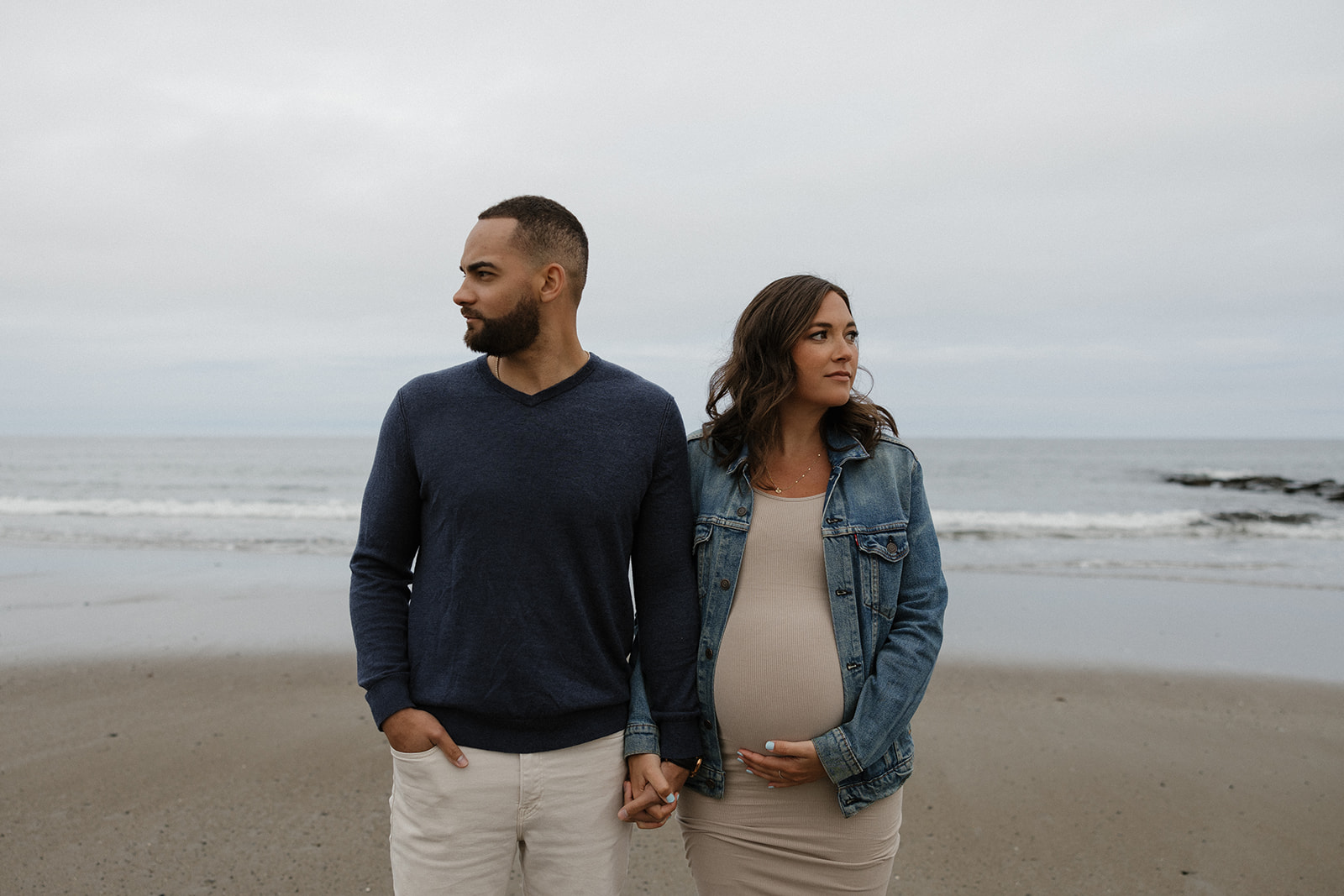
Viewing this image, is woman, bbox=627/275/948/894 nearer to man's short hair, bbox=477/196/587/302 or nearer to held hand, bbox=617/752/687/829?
held hand, bbox=617/752/687/829

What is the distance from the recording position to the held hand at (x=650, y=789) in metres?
1.94

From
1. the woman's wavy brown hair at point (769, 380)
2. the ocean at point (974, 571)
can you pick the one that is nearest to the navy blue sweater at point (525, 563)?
the woman's wavy brown hair at point (769, 380)

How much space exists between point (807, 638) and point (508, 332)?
3.55 feet

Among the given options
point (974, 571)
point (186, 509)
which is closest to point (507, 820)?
point (974, 571)

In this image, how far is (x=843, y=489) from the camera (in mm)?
2199

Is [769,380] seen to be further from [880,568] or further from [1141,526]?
[1141,526]

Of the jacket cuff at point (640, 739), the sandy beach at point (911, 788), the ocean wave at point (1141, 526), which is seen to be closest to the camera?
the jacket cuff at point (640, 739)

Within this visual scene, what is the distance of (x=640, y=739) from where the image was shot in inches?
78.3

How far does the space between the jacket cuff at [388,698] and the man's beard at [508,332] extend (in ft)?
2.69

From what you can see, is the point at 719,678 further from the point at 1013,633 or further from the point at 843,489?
the point at 1013,633

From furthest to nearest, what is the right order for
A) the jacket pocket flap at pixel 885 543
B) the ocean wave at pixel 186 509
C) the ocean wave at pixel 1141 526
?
1. the ocean wave at pixel 186 509
2. the ocean wave at pixel 1141 526
3. the jacket pocket flap at pixel 885 543

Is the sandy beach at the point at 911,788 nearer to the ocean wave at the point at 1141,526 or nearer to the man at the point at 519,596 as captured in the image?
the man at the point at 519,596

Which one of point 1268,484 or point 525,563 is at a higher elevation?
point 525,563

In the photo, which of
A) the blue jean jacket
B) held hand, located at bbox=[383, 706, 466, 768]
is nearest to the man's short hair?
the blue jean jacket
